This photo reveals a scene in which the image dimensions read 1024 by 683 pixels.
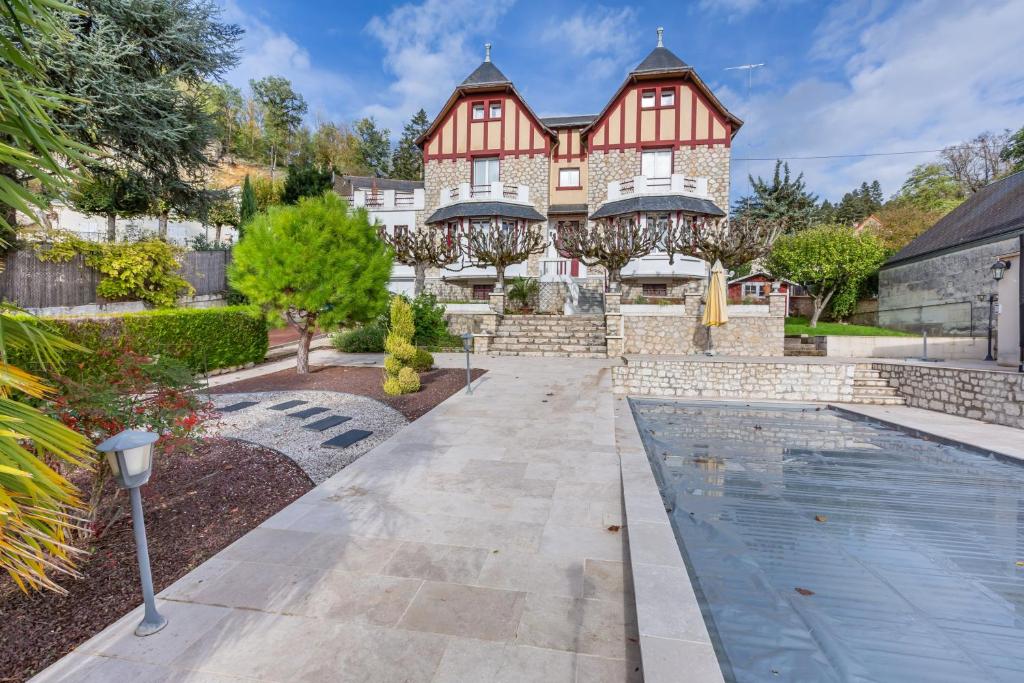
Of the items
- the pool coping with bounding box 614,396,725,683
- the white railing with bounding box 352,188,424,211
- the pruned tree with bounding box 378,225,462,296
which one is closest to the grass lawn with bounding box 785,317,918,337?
the pruned tree with bounding box 378,225,462,296

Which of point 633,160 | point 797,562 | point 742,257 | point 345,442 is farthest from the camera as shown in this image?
point 633,160

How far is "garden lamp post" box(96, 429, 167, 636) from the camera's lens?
2.24 meters

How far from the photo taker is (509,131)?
72.2 feet

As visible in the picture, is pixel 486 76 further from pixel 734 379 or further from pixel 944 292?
pixel 944 292

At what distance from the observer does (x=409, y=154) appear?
39.9m

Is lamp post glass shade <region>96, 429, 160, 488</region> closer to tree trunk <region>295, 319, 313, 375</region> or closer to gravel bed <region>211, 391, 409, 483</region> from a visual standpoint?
gravel bed <region>211, 391, 409, 483</region>

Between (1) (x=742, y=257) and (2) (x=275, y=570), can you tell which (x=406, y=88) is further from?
(2) (x=275, y=570)

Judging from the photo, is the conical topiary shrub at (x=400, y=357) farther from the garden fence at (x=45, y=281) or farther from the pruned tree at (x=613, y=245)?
the garden fence at (x=45, y=281)

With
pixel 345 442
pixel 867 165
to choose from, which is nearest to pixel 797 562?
pixel 345 442

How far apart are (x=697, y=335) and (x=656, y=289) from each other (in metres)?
7.01

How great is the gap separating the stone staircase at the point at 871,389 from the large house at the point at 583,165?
9.55m

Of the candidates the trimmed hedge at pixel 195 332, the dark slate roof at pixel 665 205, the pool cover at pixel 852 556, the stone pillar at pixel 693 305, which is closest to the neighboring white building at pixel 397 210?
the dark slate roof at pixel 665 205

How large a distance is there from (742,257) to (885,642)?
1499 centimetres

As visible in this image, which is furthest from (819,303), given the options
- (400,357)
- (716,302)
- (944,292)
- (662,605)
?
(662,605)
